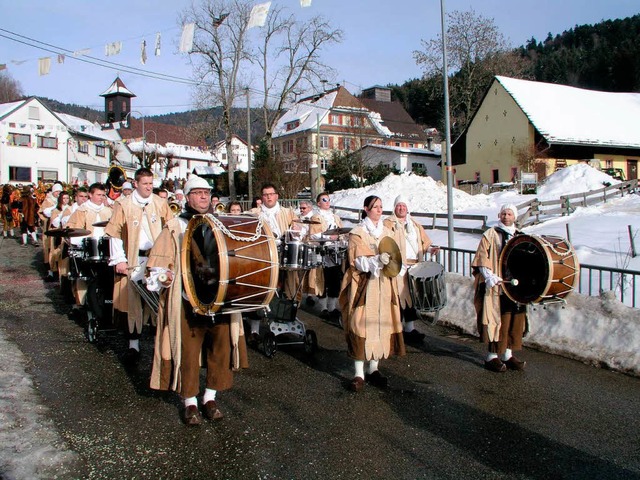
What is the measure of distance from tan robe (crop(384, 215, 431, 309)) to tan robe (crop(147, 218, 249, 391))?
244 centimetres

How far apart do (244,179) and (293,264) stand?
3922 cm

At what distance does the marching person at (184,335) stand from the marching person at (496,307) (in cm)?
290

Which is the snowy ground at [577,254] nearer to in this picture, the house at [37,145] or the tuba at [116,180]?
the tuba at [116,180]

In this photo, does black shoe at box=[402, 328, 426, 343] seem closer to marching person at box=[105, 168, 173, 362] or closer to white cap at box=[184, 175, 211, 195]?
marching person at box=[105, 168, 173, 362]

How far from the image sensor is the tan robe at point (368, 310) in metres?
5.77

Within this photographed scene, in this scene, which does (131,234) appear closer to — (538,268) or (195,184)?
(195,184)

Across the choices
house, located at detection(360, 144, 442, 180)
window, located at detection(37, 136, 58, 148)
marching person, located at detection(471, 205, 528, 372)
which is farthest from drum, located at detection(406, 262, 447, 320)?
window, located at detection(37, 136, 58, 148)

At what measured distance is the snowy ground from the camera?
678 centimetres

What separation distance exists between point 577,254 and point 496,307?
18.4 ft

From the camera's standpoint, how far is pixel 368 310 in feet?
19.0

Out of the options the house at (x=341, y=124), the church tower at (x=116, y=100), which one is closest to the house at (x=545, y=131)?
the house at (x=341, y=124)

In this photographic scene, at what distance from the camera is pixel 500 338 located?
6438 mm

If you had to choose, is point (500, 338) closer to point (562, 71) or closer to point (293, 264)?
point (293, 264)

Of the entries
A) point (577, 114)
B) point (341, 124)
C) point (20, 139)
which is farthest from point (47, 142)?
point (577, 114)
